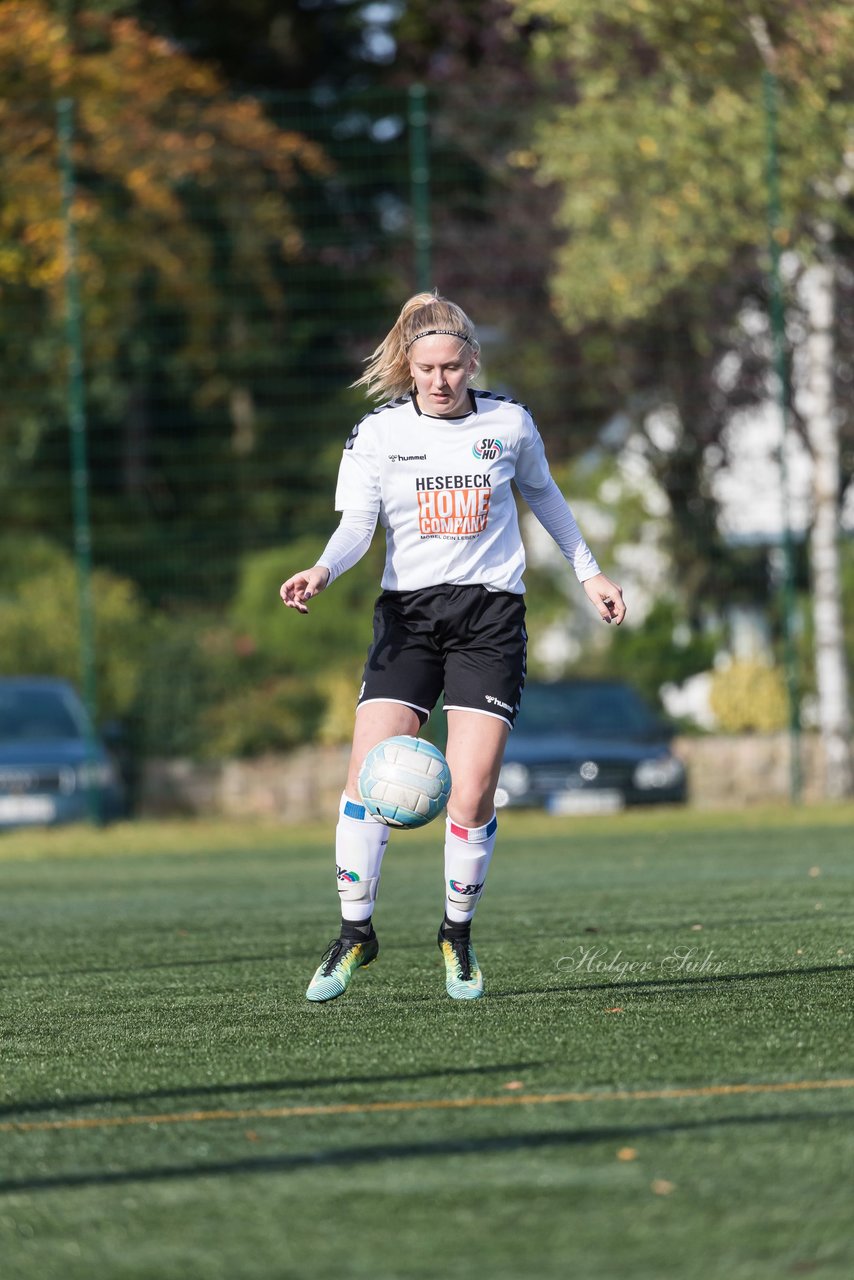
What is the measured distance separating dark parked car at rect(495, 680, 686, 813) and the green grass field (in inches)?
306

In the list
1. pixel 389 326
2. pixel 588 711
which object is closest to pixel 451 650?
pixel 588 711

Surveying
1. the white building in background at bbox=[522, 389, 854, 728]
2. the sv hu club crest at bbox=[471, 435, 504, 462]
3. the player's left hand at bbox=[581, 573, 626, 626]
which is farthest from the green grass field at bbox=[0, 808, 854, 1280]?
the white building in background at bbox=[522, 389, 854, 728]

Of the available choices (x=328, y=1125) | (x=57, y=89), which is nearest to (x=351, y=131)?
(x=57, y=89)

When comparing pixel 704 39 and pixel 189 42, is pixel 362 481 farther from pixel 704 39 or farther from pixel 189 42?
pixel 189 42

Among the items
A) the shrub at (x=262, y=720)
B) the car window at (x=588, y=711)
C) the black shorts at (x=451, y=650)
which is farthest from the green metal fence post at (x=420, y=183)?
the black shorts at (x=451, y=650)

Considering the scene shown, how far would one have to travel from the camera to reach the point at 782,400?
17.3 m

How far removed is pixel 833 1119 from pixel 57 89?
21844mm

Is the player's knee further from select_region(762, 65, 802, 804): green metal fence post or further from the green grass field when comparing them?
select_region(762, 65, 802, 804): green metal fence post

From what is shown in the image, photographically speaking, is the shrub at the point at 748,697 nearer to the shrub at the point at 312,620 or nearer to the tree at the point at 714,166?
the tree at the point at 714,166

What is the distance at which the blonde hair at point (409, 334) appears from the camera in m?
6.24

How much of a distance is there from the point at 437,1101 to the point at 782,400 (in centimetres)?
1338

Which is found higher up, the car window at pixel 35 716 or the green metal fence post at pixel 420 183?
the green metal fence post at pixel 420 183

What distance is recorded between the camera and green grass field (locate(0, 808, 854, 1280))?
3.38 metres

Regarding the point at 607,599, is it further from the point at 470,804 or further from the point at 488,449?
the point at 470,804
